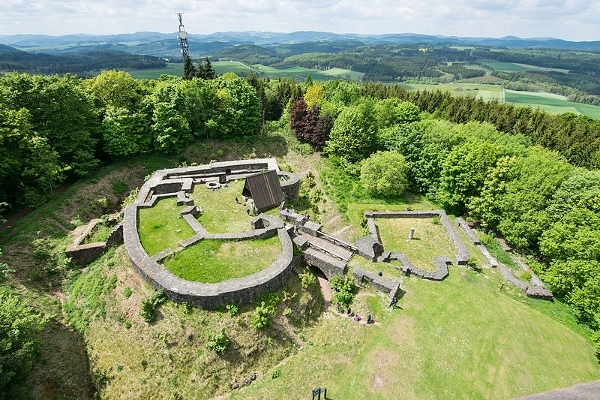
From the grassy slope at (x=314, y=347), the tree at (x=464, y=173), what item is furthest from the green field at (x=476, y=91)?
the grassy slope at (x=314, y=347)

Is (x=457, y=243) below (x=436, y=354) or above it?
above

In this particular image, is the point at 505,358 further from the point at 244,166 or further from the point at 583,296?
the point at 244,166

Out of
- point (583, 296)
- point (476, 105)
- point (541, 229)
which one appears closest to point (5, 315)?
point (583, 296)

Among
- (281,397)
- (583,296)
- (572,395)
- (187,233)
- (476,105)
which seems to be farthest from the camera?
(476,105)

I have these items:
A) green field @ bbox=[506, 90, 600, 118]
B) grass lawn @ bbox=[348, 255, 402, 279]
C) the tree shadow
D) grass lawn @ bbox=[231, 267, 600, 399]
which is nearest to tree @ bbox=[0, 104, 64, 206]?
the tree shadow

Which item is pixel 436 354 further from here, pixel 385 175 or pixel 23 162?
pixel 23 162

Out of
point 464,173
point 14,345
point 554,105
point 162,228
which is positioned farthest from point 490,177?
point 554,105

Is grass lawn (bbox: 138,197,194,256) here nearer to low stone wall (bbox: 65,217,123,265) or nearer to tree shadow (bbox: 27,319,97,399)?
low stone wall (bbox: 65,217,123,265)

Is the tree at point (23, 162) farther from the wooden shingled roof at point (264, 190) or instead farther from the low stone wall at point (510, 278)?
the low stone wall at point (510, 278)
